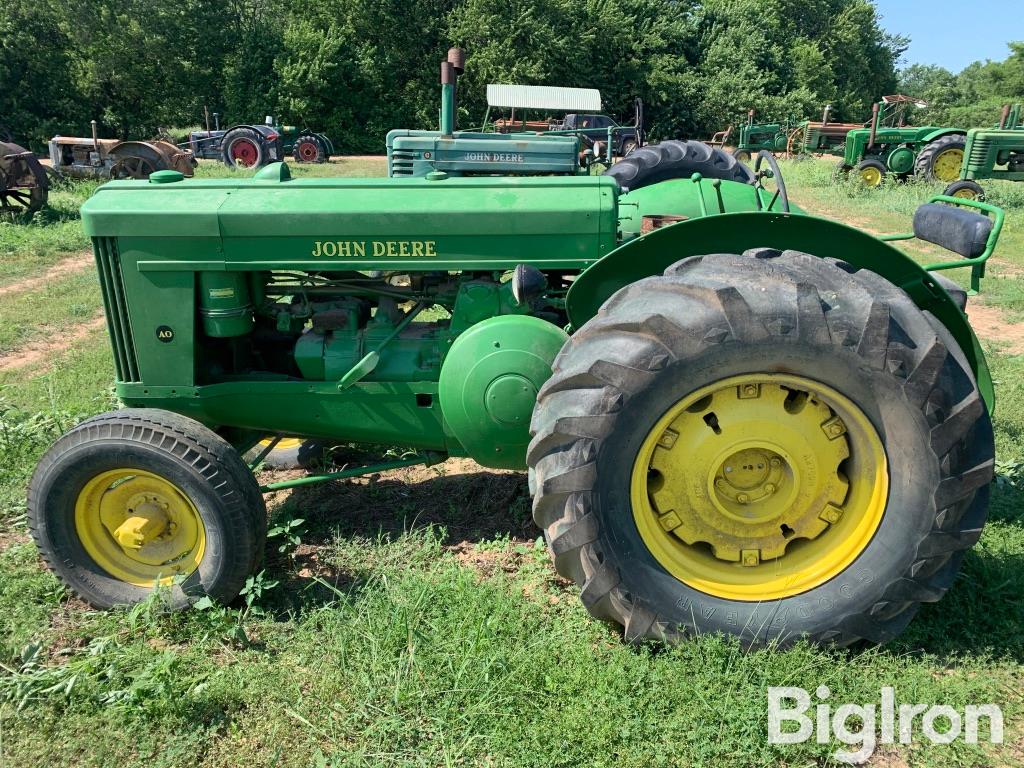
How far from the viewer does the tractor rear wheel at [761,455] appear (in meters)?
2.43

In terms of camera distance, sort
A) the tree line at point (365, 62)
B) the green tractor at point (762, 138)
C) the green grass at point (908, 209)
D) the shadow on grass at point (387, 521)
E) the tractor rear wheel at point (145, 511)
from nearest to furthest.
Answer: the tractor rear wheel at point (145, 511)
the shadow on grass at point (387, 521)
the green grass at point (908, 209)
the green tractor at point (762, 138)
the tree line at point (365, 62)

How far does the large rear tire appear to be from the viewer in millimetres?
7023

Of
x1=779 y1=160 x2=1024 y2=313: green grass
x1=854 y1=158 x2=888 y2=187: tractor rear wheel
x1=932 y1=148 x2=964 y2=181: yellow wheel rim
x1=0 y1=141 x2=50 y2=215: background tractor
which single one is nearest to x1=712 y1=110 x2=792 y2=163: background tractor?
x1=779 y1=160 x2=1024 y2=313: green grass

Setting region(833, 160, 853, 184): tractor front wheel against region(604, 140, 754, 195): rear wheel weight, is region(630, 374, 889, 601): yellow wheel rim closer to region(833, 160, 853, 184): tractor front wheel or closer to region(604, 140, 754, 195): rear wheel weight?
region(604, 140, 754, 195): rear wheel weight

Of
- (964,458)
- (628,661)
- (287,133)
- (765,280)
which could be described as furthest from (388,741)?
(287,133)

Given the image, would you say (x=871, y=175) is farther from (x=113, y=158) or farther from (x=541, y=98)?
(x=113, y=158)

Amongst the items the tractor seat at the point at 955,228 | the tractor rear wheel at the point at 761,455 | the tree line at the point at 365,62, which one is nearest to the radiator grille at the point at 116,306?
the tractor rear wheel at the point at 761,455

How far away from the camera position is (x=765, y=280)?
2.47 m

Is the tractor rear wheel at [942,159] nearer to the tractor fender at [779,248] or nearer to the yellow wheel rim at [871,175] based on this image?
the yellow wheel rim at [871,175]

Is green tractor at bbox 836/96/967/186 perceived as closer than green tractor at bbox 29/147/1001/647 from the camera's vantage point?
No

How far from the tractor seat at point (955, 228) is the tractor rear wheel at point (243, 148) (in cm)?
2099

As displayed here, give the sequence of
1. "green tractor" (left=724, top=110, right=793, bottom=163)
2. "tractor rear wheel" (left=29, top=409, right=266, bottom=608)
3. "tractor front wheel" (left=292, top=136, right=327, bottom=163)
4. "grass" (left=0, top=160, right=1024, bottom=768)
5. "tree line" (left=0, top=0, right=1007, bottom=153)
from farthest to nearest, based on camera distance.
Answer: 1. "tree line" (left=0, top=0, right=1007, bottom=153)
2. "green tractor" (left=724, top=110, right=793, bottom=163)
3. "tractor front wheel" (left=292, top=136, right=327, bottom=163)
4. "tractor rear wheel" (left=29, top=409, right=266, bottom=608)
5. "grass" (left=0, top=160, right=1024, bottom=768)

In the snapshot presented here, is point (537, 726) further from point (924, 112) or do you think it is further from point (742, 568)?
point (924, 112)

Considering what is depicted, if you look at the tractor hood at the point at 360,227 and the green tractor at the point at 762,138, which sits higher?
the green tractor at the point at 762,138
